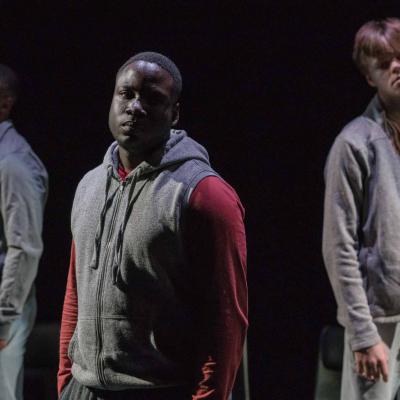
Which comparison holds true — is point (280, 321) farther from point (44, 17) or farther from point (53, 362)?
point (44, 17)

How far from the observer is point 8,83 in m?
3.82

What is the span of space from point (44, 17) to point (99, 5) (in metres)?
0.27

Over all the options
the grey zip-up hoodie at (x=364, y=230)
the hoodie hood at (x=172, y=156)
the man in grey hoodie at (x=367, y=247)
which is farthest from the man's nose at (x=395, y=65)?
the hoodie hood at (x=172, y=156)

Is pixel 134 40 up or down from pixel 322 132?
up

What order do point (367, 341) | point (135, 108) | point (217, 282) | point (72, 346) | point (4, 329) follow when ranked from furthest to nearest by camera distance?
point (4, 329), point (367, 341), point (72, 346), point (135, 108), point (217, 282)

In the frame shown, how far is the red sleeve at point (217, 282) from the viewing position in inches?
84.0

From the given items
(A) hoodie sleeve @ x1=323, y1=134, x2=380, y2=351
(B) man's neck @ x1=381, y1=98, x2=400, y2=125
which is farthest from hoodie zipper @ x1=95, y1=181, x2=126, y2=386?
(B) man's neck @ x1=381, y1=98, x2=400, y2=125

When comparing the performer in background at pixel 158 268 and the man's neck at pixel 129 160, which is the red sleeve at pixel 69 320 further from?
the man's neck at pixel 129 160

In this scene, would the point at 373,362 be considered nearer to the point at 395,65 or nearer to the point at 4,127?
the point at 395,65

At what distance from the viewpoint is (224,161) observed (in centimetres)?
416

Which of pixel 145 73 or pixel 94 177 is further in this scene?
pixel 94 177

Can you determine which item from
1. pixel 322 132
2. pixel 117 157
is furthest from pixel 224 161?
pixel 117 157

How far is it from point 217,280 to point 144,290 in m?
0.18

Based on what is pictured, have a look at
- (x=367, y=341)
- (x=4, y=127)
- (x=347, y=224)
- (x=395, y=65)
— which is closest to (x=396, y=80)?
(x=395, y=65)
